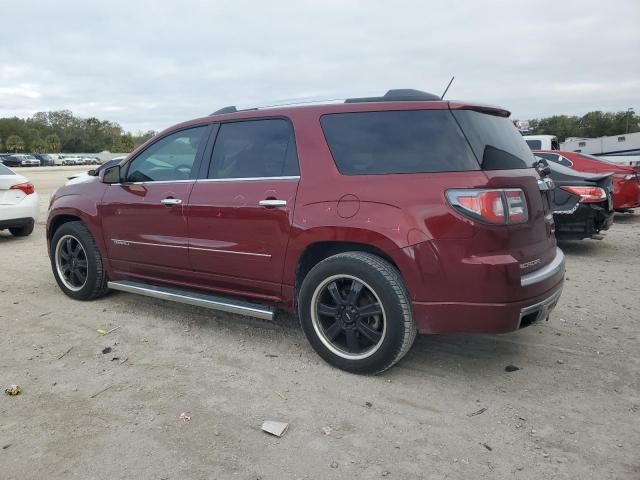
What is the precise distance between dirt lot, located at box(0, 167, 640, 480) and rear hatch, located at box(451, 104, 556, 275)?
0.85 m

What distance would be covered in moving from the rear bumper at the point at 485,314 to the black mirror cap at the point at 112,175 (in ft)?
9.83

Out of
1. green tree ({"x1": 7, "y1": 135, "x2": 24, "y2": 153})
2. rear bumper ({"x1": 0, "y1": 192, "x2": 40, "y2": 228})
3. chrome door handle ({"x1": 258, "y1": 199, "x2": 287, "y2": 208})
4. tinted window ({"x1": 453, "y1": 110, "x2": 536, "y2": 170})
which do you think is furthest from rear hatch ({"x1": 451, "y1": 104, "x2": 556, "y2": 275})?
green tree ({"x1": 7, "y1": 135, "x2": 24, "y2": 153})

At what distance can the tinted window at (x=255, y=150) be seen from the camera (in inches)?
149

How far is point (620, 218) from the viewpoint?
11.6 m

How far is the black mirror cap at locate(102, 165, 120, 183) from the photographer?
15.4 ft

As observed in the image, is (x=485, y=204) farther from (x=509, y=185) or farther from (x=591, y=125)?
(x=591, y=125)

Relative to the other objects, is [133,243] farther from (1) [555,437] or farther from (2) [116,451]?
(1) [555,437]

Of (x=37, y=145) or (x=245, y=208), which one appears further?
(x=37, y=145)

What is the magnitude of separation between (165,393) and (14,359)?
4.52 feet

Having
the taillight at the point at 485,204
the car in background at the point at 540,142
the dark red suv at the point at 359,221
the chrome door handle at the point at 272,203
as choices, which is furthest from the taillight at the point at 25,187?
the car in background at the point at 540,142

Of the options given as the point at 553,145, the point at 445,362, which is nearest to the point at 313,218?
the point at 445,362

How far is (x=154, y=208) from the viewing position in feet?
14.5

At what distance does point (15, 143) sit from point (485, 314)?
11405 cm

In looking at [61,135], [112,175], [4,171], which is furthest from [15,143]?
[112,175]
